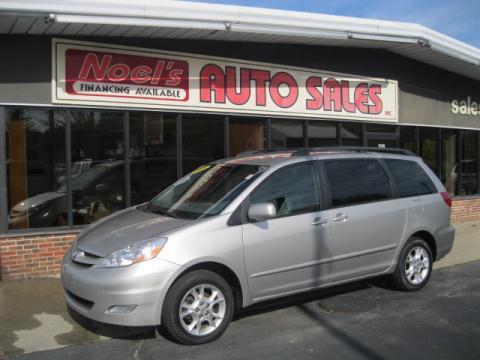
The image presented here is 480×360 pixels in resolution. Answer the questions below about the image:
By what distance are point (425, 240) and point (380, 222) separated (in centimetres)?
101

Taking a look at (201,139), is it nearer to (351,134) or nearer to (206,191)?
(206,191)

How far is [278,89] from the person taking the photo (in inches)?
390

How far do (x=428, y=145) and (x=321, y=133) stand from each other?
3398mm

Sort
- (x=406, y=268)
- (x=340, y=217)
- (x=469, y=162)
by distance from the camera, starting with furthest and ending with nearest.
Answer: (x=469, y=162) → (x=406, y=268) → (x=340, y=217)

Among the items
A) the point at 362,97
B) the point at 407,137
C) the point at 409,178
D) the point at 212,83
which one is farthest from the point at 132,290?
the point at 407,137

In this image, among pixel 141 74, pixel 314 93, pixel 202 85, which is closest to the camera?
pixel 141 74

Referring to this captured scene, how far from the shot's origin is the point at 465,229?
11.8 m

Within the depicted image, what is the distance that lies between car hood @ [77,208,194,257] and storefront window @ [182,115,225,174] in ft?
11.0

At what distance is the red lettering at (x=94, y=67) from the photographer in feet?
25.8

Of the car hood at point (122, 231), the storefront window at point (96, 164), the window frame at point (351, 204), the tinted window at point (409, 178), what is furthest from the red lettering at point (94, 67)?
the tinted window at point (409, 178)

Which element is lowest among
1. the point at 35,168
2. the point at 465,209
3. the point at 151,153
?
the point at 465,209

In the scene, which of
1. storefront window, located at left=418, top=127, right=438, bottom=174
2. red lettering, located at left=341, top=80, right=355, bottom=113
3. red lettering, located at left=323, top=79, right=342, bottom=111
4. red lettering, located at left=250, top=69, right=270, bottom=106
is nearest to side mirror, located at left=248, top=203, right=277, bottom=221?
red lettering, located at left=250, top=69, right=270, bottom=106

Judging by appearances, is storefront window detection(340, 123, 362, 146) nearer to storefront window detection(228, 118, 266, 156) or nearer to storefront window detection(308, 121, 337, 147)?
storefront window detection(308, 121, 337, 147)

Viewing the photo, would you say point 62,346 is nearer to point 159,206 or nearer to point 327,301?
point 159,206
